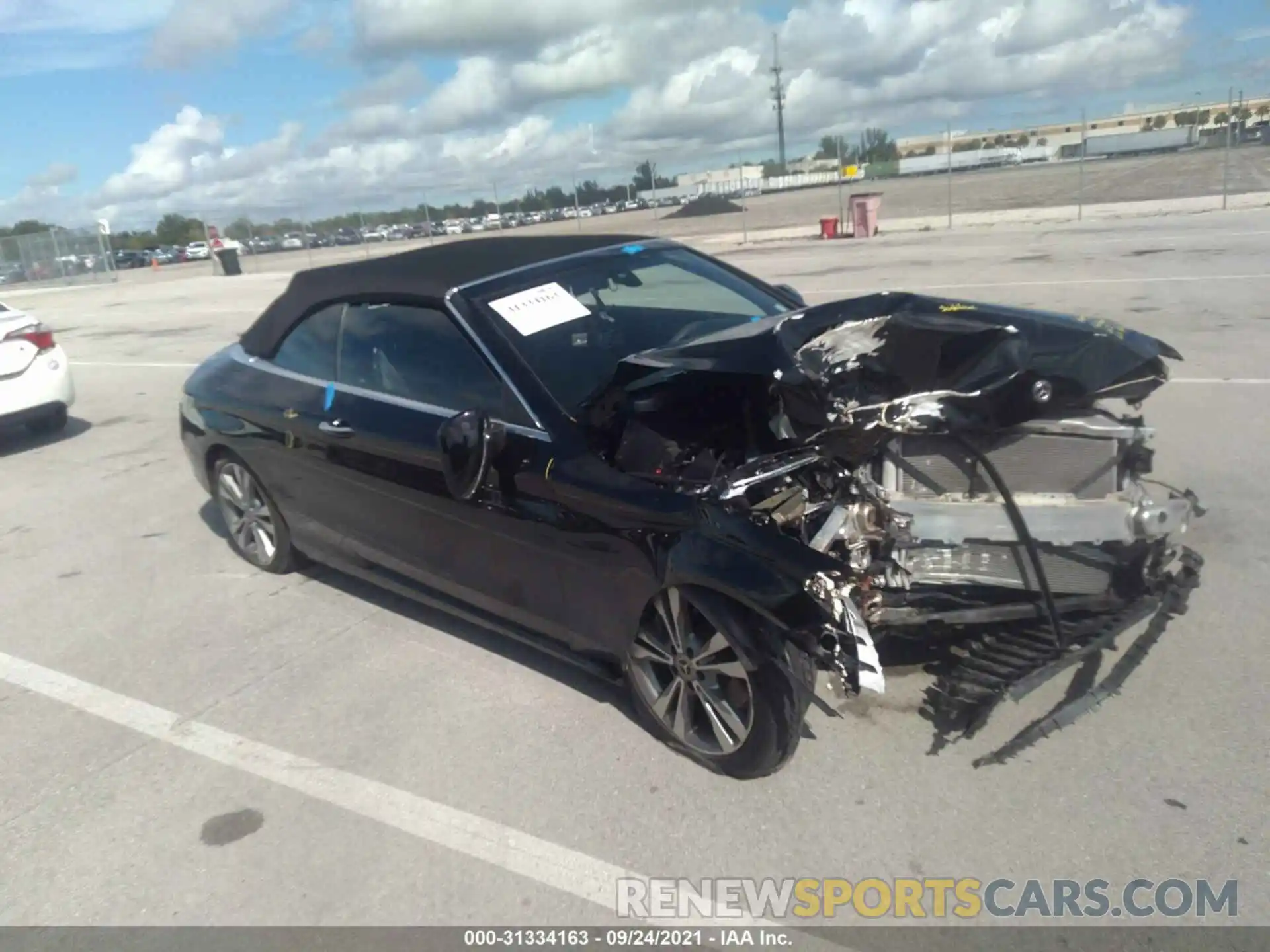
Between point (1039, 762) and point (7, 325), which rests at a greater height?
point (7, 325)

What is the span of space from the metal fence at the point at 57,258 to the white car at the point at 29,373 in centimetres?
3267

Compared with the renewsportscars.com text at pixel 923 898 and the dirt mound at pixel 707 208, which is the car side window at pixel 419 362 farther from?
the dirt mound at pixel 707 208

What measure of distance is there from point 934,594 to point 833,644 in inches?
21.7

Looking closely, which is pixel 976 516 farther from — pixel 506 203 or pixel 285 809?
pixel 506 203

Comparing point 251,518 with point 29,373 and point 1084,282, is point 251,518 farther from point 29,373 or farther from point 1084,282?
→ point 1084,282

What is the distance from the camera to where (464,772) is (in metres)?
3.69

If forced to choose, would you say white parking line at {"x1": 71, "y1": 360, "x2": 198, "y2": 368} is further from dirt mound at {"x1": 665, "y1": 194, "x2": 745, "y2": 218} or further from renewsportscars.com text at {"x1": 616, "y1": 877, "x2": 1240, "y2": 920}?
dirt mound at {"x1": 665, "y1": 194, "x2": 745, "y2": 218}

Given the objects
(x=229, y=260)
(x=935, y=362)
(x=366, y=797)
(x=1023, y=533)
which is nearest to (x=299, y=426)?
(x=366, y=797)

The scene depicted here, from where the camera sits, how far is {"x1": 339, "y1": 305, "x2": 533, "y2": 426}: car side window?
4.01 meters

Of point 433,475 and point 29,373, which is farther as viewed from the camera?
point 29,373

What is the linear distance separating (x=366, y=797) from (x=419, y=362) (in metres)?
1.74

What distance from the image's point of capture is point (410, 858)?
10.7ft

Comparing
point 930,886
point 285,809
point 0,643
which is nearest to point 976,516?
point 930,886

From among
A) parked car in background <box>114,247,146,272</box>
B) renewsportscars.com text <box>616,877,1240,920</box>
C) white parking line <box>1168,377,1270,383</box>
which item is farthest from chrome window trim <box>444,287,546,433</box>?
parked car in background <box>114,247,146,272</box>
